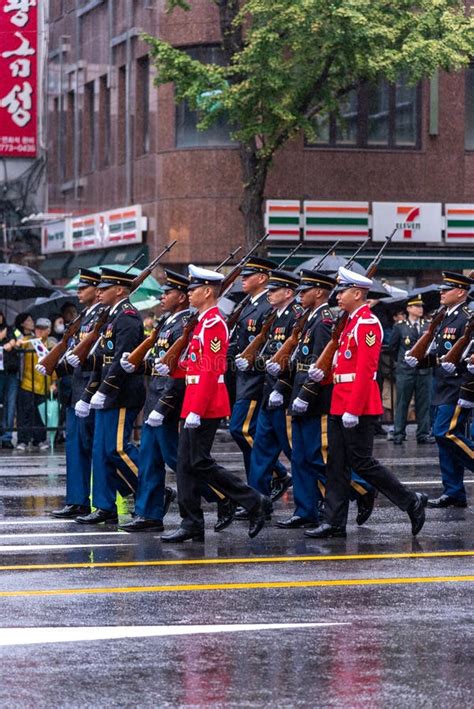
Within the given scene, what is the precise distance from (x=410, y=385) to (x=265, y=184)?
9.24 metres

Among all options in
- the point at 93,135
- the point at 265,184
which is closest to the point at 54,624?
the point at 265,184

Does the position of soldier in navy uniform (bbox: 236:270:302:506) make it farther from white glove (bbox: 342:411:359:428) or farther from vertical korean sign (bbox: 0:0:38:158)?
vertical korean sign (bbox: 0:0:38:158)

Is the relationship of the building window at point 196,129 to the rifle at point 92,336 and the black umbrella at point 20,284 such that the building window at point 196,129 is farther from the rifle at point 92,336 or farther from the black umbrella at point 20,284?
the rifle at point 92,336

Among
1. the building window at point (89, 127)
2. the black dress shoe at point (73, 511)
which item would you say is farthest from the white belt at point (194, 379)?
the building window at point (89, 127)

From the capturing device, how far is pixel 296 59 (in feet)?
90.9

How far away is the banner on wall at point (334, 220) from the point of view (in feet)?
106

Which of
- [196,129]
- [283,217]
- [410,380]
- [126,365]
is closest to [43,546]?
[126,365]

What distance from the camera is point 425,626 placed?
835cm

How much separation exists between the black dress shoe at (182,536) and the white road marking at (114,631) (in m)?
3.20

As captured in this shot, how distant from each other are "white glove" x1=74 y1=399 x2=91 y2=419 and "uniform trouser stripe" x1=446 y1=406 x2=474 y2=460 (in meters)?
3.06

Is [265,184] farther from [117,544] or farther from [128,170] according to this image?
[117,544]

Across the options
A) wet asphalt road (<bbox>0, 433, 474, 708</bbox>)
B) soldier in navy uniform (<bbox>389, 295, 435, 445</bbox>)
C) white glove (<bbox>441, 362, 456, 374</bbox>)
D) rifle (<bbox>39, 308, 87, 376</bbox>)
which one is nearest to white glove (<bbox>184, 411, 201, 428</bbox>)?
wet asphalt road (<bbox>0, 433, 474, 708</bbox>)

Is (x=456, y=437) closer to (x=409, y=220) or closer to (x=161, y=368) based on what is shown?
(x=161, y=368)

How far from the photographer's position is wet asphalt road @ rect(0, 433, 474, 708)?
704cm
